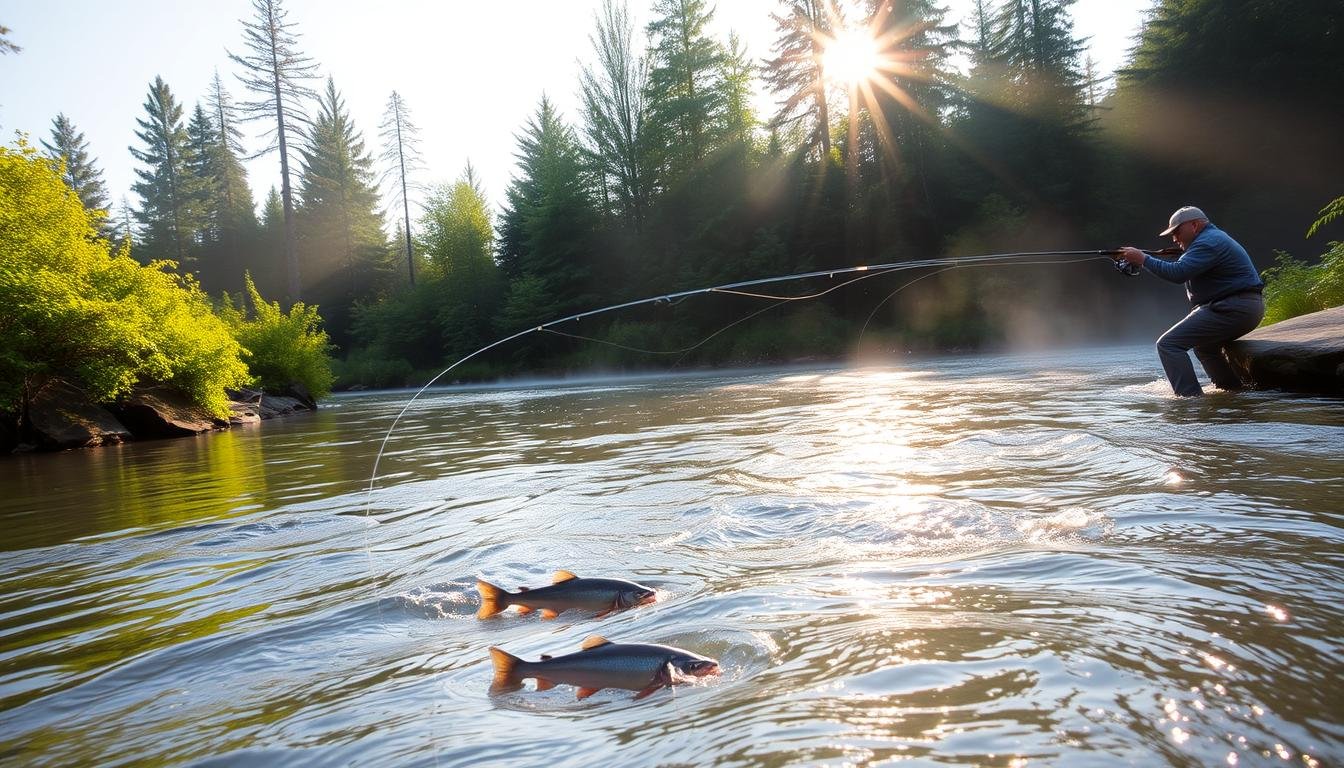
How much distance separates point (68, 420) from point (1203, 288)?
20988mm

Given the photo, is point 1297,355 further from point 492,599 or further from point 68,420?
point 68,420

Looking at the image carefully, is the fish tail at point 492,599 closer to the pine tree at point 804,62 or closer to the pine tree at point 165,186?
the pine tree at point 804,62

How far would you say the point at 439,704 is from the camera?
268 cm

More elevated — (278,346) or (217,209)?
(217,209)

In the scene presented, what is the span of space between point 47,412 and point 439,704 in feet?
63.2

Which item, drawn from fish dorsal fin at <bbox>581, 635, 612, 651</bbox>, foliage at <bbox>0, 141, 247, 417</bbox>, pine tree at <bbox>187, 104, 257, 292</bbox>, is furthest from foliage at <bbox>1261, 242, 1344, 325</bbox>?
pine tree at <bbox>187, 104, 257, 292</bbox>

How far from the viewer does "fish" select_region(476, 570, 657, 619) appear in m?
3.52

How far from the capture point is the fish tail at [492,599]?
12.0 ft

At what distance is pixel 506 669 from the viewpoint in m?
2.72

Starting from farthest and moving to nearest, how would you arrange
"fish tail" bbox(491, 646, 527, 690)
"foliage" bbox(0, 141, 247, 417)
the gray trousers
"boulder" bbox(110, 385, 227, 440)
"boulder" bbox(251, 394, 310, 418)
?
"boulder" bbox(251, 394, 310, 418) < "boulder" bbox(110, 385, 227, 440) < "foliage" bbox(0, 141, 247, 417) < the gray trousers < "fish tail" bbox(491, 646, 527, 690)

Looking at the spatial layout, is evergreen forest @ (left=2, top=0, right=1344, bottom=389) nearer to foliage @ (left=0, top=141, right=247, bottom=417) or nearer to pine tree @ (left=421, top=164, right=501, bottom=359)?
Answer: pine tree @ (left=421, top=164, right=501, bottom=359)

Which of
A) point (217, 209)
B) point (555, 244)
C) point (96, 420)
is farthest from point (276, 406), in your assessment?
point (217, 209)

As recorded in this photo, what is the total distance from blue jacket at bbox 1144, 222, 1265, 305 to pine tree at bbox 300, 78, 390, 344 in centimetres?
5849

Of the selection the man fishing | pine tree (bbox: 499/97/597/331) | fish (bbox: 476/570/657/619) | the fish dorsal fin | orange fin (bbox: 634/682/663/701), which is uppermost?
pine tree (bbox: 499/97/597/331)
